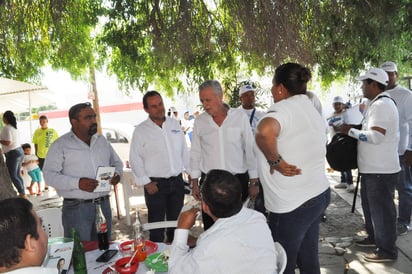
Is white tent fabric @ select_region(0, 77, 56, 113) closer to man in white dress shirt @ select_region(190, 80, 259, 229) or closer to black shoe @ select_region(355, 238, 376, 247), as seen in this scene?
man in white dress shirt @ select_region(190, 80, 259, 229)

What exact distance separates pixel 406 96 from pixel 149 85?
17.4 feet

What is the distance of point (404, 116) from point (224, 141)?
8.84ft

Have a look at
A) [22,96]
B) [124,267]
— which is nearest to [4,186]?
[124,267]

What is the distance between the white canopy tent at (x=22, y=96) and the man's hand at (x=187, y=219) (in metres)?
6.89

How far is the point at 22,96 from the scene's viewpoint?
10906 millimetres

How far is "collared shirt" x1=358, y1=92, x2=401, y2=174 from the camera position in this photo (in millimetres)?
3170

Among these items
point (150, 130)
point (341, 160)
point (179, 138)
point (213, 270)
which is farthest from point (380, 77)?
point (213, 270)

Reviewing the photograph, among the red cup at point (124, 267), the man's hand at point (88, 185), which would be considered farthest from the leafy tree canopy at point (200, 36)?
the red cup at point (124, 267)

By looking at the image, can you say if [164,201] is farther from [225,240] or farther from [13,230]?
[13,230]

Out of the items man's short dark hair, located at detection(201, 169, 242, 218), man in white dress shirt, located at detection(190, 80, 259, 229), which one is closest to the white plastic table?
man's short dark hair, located at detection(201, 169, 242, 218)

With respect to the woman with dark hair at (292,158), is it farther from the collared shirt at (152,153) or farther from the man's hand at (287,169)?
the collared shirt at (152,153)

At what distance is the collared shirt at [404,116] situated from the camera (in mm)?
4160

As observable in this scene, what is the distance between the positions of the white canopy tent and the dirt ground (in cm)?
420

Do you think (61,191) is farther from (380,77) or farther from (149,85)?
(149,85)
